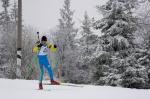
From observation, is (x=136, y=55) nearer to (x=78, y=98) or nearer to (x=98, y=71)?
(x=98, y=71)

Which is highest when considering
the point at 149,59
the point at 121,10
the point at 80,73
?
the point at 121,10

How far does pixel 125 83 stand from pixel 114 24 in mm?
5093

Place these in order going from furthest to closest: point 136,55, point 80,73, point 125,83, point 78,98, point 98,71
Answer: point 80,73, point 98,71, point 136,55, point 125,83, point 78,98

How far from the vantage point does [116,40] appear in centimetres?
2839

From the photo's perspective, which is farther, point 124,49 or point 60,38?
point 60,38

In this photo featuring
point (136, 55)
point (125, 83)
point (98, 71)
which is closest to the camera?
point (125, 83)

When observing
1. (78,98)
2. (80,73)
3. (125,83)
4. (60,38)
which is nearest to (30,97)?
(78,98)

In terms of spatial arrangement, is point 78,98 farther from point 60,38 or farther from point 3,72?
point 60,38

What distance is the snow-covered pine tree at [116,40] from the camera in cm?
2675

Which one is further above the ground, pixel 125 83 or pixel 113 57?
pixel 113 57

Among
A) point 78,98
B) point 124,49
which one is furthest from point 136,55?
point 78,98

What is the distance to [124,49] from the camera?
1131 inches

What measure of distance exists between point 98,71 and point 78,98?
20.3 m

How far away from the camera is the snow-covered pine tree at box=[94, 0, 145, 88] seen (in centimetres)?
2675
